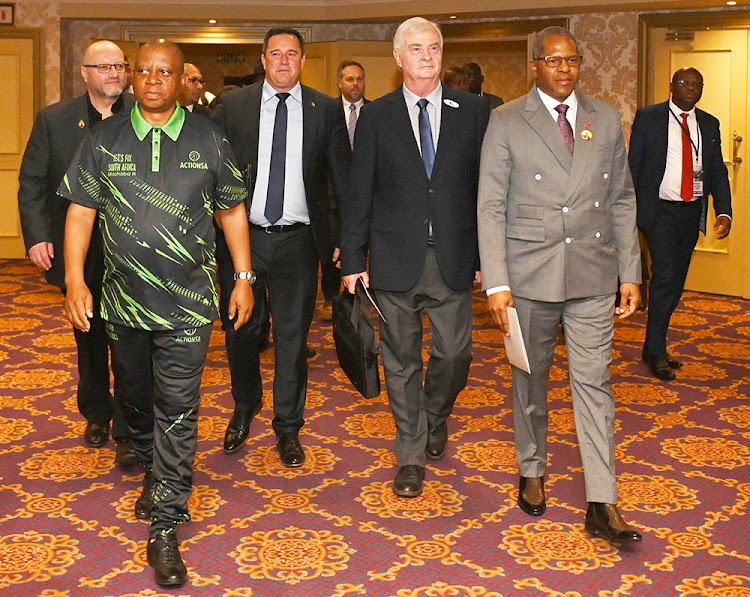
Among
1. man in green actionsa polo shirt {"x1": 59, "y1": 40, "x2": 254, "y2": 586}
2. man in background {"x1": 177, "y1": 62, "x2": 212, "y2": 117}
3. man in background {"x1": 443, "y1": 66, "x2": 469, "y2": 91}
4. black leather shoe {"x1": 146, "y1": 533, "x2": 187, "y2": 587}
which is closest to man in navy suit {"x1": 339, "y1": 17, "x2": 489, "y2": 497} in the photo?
man in green actionsa polo shirt {"x1": 59, "y1": 40, "x2": 254, "y2": 586}

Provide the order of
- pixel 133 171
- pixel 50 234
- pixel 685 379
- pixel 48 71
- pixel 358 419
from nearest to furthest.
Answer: pixel 133 171, pixel 50 234, pixel 358 419, pixel 685 379, pixel 48 71

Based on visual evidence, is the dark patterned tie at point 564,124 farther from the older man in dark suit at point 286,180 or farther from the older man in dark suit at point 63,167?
the older man in dark suit at point 63,167

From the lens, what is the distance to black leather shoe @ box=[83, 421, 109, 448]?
4.77 meters

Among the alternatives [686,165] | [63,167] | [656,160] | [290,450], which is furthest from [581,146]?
[686,165]

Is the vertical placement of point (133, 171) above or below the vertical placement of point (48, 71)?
below

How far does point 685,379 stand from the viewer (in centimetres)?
616

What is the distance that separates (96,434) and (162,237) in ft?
5.70

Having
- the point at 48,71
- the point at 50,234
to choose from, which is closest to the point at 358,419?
the point at 50,234

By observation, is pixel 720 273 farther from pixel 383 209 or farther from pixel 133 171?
pixel 133 171

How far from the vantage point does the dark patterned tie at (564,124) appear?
12.0 feet

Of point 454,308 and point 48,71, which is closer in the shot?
point 454,308

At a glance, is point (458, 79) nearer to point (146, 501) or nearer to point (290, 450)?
point (290, 450)

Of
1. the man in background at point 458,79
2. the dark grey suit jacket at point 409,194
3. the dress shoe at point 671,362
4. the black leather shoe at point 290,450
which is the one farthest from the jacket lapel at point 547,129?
the man in background at point 458,79

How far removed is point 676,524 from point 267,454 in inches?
69.5
